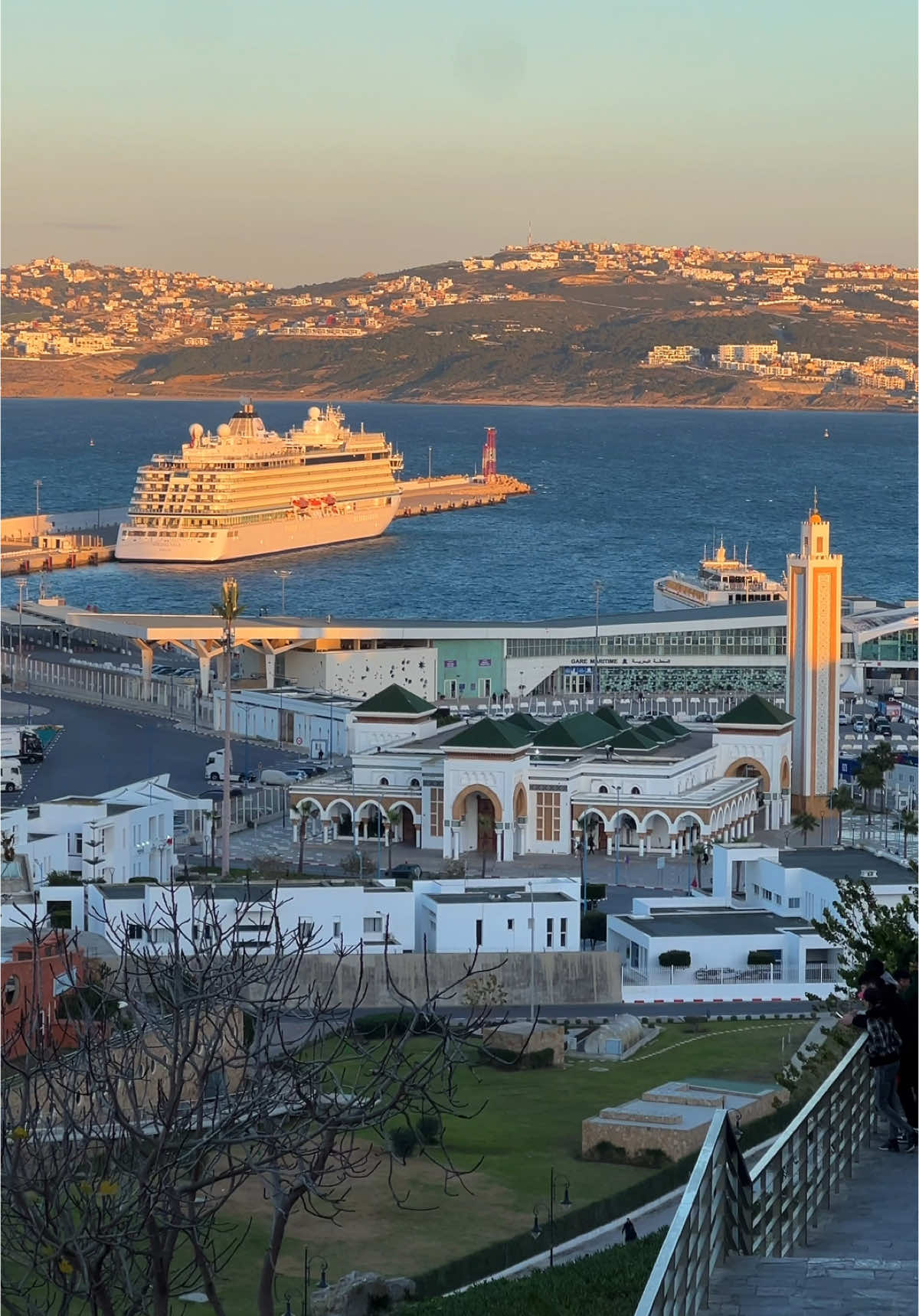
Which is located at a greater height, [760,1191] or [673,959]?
[760,1191]

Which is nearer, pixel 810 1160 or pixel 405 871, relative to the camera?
pixel 810 1160

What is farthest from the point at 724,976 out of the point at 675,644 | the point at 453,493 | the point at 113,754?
the point at 453,493

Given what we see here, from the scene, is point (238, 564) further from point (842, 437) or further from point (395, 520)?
point (842, 437)

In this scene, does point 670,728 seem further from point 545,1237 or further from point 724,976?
point 545,1237

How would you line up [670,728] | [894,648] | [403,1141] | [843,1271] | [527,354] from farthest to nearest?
[527,354]
[894,648]
[670,728]
[403,1141]
[843,1271]

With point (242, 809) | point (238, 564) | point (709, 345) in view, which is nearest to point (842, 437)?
point (709, 345)

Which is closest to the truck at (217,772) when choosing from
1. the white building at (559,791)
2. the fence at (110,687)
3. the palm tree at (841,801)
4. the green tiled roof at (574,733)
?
the white building at (559,791)
